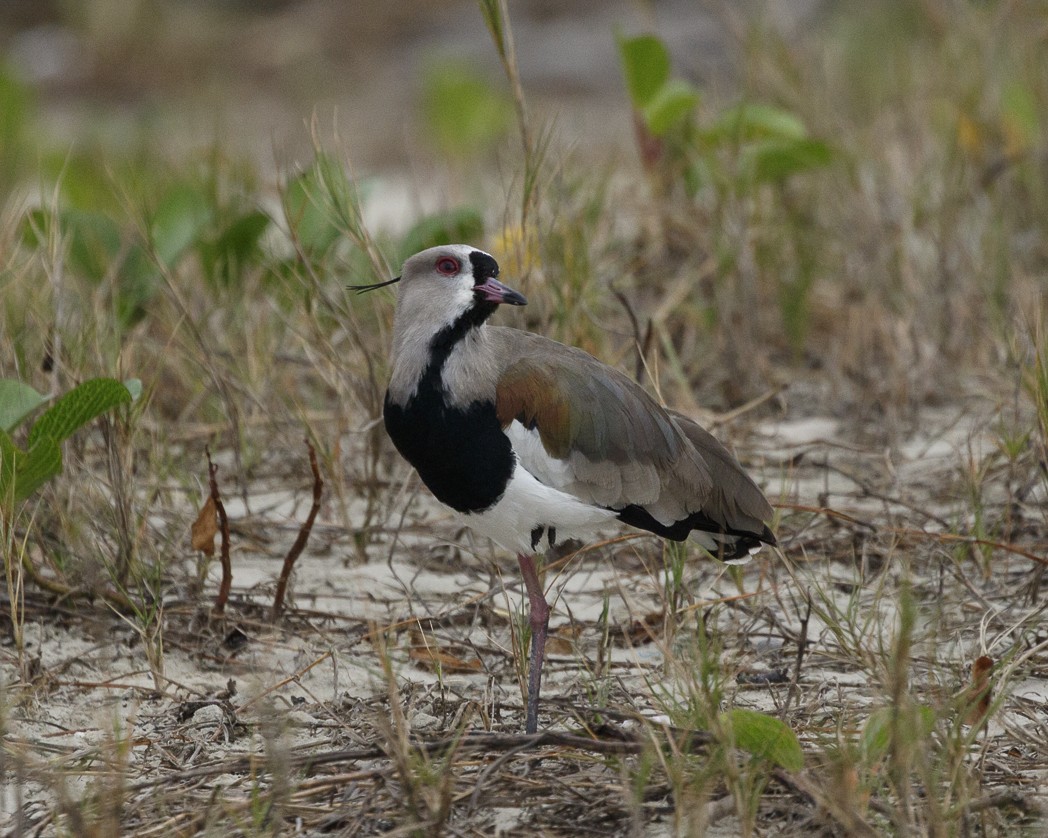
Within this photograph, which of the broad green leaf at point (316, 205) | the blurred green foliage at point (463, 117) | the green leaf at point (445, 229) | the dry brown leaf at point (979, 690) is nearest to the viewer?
the dry brown leaf at point (979, 690)

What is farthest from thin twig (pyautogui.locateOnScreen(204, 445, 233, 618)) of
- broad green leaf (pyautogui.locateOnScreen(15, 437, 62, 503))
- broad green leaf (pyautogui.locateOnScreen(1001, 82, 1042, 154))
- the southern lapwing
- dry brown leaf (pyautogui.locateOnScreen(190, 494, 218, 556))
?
broad green leaf (pyautogui.locateOnScreen(1001, 82, 1042, 154))

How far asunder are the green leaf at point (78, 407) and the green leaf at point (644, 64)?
221cm

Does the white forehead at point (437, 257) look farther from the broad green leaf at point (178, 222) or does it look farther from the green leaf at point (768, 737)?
the broad green leaf at point (178, 222)

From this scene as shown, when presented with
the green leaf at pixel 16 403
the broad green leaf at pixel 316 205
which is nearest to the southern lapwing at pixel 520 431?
the broad green leaf at pixel 316 205

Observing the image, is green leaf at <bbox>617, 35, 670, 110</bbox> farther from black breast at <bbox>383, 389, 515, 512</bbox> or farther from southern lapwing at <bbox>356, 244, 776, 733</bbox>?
black breast at <bbox>383, 389, 515, 512</bbox>

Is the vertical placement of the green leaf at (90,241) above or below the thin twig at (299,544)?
above

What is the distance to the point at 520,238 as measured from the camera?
3627 mm

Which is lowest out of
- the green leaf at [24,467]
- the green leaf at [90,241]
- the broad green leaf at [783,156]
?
the green leaf at [24,467]

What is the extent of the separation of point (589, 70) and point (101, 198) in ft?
20.4

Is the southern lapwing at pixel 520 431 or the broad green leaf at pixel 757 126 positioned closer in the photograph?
the southern lapwing at pixel 520 431

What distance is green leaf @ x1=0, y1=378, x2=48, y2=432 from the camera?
298 cm

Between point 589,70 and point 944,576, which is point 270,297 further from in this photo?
point 589,70

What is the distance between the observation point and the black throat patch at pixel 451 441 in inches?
105

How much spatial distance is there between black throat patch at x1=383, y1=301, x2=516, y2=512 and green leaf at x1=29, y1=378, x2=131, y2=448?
1.91ft
